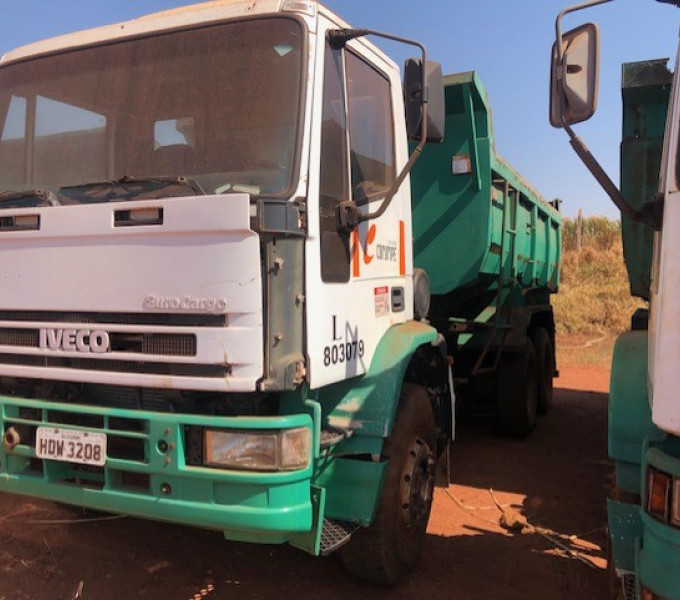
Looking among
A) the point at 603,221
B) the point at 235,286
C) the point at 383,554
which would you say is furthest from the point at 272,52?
the point at 603,221

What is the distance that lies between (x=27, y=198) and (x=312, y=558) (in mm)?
2497

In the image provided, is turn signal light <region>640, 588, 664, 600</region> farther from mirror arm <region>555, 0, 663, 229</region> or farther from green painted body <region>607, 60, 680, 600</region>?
mirror arm <region>555, 0, 663, 229</region>

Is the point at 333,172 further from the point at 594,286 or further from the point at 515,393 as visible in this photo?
the point at 594,286

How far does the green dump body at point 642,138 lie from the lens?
144 inches

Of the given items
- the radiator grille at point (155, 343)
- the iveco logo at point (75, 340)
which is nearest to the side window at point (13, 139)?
the iveco logo at point (75, 340)

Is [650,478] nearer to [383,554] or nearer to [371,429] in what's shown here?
[371,429]

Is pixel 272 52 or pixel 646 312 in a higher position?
pixel 272 52

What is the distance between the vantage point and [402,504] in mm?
3275

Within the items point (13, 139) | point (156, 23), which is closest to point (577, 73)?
point (156, 23)

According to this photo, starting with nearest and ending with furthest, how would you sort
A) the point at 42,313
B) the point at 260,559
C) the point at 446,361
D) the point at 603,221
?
the point at 42,313 < the point at 260,559 < the point at 446,361 < the point at 603,221

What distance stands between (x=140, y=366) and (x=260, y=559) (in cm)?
162

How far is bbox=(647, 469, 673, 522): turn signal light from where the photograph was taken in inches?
77.9

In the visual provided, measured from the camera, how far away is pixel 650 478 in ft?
6.77

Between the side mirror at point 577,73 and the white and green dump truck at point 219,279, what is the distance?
0.79 m
